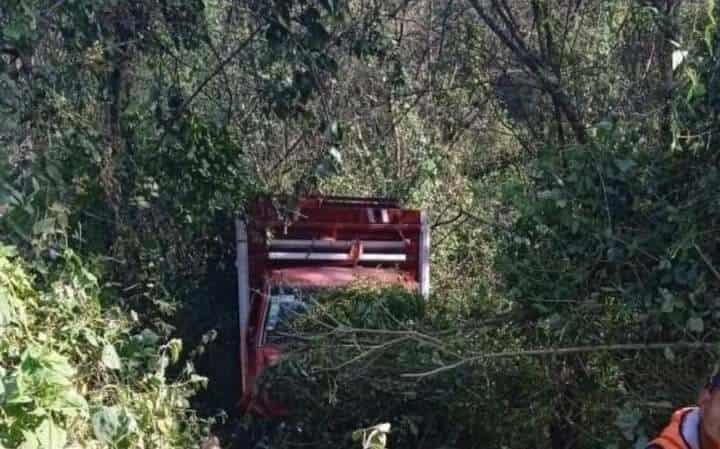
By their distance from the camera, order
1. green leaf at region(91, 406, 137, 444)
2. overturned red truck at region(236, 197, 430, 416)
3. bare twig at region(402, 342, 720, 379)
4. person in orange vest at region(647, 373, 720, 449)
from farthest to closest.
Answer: overturned red truck at region(236, 197, 430, 416) < bare twig at region(402, 342, 720, 379) < green leaf at region(91, 406, 137, 444) < person in orange vest at region(647, 373, 720, 449)

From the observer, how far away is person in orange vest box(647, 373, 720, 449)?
2.14m

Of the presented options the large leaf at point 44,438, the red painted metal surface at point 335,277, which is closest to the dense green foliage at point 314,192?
the large leaf at point 44,438

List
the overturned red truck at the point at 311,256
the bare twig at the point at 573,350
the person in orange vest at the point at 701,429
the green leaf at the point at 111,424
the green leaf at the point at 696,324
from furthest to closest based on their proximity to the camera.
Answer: the overturned red truck at the point at 311,256, the bare twig at the point at 573,350, the green leaf at the point at 696,324, the green leaf at the point at 111,424, the person in orange vest at the point at 701,429

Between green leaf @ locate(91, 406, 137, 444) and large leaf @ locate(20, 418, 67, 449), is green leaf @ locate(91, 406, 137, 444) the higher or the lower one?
the lower one

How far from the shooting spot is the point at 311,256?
834cm

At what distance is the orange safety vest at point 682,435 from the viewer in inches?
85.1

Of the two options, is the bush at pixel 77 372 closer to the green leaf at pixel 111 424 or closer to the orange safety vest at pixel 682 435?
the green leaf at pixel 111 424

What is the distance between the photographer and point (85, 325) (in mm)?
5543

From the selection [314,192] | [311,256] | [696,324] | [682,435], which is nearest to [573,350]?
[696,324]

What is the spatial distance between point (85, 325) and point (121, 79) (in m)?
2.34

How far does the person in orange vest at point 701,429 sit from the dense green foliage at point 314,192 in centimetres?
94

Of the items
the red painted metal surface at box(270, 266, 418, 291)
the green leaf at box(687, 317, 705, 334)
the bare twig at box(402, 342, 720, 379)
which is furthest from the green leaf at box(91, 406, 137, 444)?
the red painted metal surface at box(270, 266, 418, 291)

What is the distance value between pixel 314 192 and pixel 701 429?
7.06 meters

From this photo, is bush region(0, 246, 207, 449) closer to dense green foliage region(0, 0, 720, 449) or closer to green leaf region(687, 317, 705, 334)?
dense green foliage region(0, 0, 720, 449)
